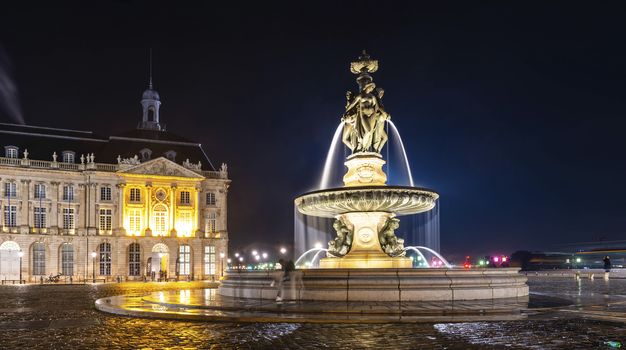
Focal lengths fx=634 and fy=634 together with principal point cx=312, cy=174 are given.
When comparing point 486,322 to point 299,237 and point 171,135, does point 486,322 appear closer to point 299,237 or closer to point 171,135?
point 299,237

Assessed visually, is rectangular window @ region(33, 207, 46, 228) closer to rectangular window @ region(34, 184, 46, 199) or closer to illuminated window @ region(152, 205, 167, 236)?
rectangular window @ region(34, 184, 46, 199)

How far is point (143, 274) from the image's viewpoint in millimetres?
68688

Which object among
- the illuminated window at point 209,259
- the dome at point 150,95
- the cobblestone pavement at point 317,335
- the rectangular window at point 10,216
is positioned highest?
the dome at point 150,95

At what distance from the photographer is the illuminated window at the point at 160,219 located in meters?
71.1

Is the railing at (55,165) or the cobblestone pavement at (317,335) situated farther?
the railing at (55,165)

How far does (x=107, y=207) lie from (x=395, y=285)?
5947 cm

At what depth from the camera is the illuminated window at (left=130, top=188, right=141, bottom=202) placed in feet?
230

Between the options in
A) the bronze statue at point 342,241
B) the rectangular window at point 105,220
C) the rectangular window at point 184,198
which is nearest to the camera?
the bronze statue at point 342,241

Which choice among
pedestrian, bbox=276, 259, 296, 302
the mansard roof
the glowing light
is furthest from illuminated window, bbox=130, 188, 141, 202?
pedestrian, bbox=276, 259, 296, 302

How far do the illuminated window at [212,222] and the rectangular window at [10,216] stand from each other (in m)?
20.6

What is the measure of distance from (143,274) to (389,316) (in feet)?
197

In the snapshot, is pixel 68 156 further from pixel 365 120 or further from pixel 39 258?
pixel 365 120

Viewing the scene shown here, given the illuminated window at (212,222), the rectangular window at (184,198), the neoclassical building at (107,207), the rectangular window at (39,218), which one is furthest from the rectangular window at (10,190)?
the illuminated window at (212,222)

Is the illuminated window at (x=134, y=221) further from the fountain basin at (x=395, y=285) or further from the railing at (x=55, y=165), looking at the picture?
the fountain basin at (x=395, y=285)
